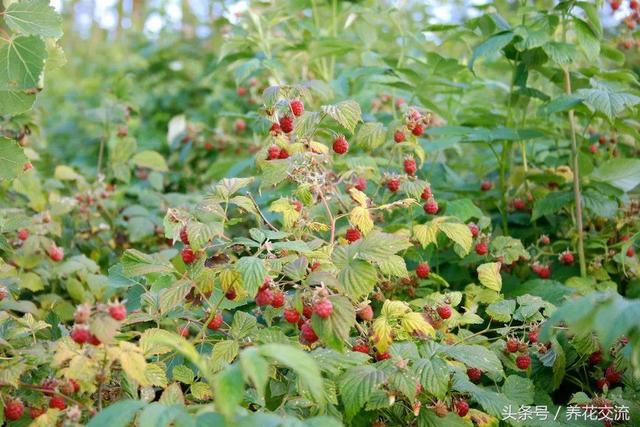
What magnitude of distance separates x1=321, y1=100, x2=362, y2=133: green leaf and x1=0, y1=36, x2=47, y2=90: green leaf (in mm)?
761

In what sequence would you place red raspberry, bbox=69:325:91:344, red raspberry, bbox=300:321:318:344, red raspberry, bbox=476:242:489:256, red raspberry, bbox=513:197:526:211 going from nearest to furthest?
red raspberry, bbox=69:325:91:344
red raspberry, bbox=300:321:318:344
red raspberry, bbox=476:242:489:256
red raspberry, bbox=513:197:526:211

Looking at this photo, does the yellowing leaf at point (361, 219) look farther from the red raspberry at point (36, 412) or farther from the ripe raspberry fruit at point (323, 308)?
the red raspberry at point (36, 412)

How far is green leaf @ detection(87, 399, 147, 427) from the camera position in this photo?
1.36m

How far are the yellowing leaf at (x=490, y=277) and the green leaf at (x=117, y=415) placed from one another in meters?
1.16

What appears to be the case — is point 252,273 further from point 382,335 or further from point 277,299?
point 382,335

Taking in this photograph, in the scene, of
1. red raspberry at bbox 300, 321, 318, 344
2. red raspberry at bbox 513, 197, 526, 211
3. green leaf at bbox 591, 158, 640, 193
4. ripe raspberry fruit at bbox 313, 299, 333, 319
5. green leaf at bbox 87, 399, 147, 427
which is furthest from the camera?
red raspberry at bbox 513, 197, 526, 211

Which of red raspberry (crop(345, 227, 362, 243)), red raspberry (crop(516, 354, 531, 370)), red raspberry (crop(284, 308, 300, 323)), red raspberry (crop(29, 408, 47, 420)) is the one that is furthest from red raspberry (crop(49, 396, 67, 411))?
red raspberry (crop(516, 354, 531, 370))

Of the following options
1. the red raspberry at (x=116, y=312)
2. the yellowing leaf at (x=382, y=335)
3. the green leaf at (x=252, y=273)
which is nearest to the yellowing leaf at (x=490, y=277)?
the yellowing leaf at (x=382, y=335)

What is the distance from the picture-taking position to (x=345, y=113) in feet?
6.45

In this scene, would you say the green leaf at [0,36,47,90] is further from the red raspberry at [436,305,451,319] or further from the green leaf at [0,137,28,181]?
the red raspberry at [436,305,451,319]

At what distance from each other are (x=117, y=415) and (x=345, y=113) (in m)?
0.99

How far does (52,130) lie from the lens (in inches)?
Answer: 222

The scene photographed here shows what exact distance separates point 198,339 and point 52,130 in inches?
168

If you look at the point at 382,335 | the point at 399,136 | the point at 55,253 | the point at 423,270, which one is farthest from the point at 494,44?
the point at 55,253
